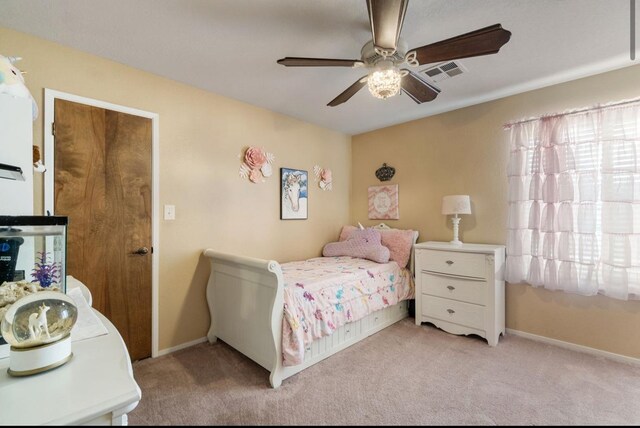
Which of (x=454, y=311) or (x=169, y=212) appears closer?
(x=169, y=212)

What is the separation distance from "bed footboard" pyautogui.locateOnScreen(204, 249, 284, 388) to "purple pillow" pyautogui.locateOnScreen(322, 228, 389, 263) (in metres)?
1.38

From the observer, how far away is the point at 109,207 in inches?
78.0

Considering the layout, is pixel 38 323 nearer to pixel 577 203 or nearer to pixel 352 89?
pixel 352 89

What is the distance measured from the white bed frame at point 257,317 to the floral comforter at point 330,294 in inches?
3.7

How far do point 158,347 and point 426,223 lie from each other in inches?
114

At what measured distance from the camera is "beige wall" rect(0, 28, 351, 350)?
5.99 ft

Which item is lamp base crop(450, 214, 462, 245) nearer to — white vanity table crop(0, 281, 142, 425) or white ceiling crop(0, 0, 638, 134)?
white ceiling crop(0, 0, 638, 134)

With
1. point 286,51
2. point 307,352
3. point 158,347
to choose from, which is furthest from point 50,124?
point 307,352

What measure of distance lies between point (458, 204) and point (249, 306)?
2.15 m

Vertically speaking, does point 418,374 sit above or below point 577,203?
below

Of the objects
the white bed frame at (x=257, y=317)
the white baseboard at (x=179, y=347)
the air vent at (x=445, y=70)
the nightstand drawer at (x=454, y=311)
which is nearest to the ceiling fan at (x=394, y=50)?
the air vent at (x=445, y=70)

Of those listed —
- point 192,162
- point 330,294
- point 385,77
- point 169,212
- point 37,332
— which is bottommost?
point 330,294

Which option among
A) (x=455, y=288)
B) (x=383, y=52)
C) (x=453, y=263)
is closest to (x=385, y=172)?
(x=453, y=263)

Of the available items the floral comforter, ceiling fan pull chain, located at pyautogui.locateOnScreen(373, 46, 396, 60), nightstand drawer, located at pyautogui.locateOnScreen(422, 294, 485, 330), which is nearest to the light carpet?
nightstand drawer, located at pyautogui.locateOnScreen(422, 294, 485, 330)
